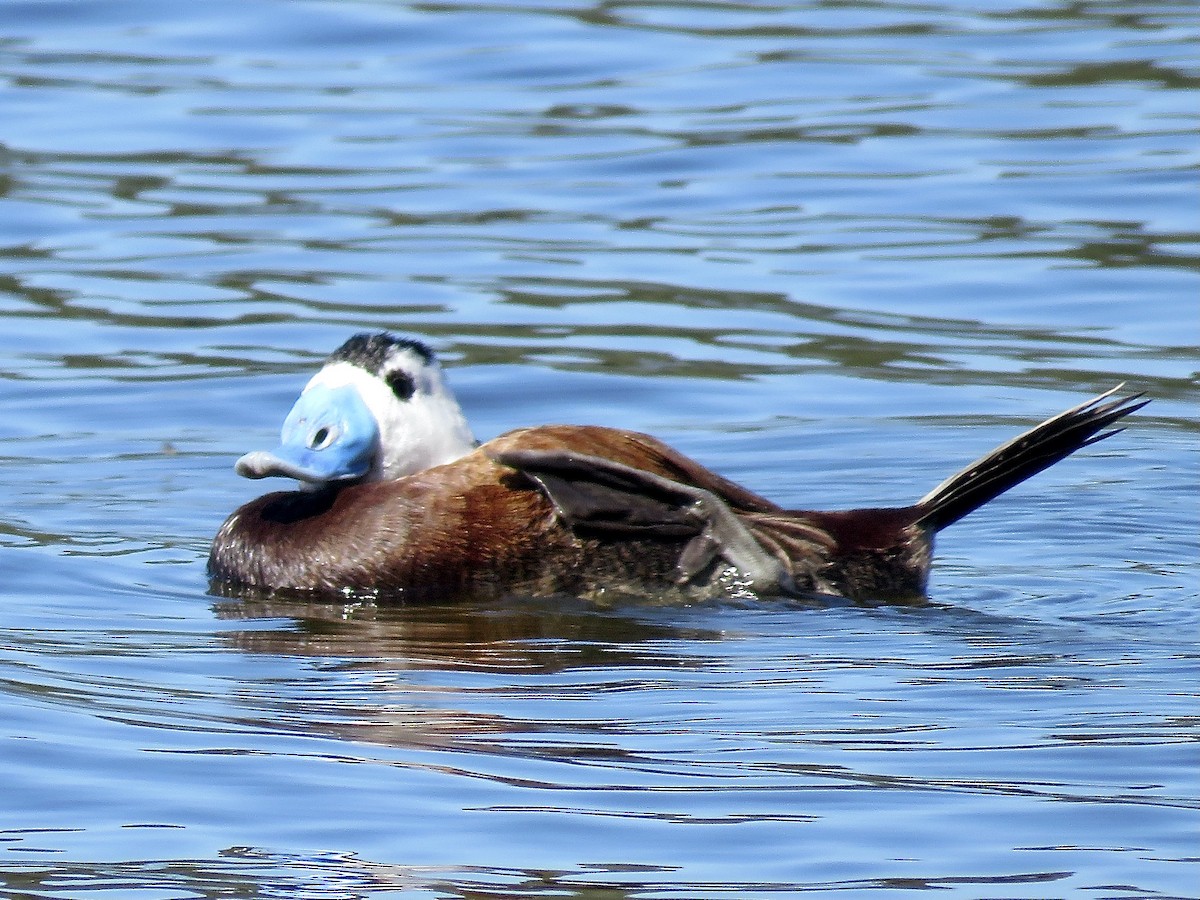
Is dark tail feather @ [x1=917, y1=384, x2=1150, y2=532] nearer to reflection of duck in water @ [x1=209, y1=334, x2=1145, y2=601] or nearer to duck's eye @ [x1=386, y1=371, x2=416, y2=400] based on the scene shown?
reflection of duck in water @ [x1=209, y1=334, x2=1145, y2=601]

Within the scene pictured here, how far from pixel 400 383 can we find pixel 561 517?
0.60 metres

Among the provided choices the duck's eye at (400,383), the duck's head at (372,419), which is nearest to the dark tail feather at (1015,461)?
the duck's head at (372,419)

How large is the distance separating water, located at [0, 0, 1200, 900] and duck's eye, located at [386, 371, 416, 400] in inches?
22.8

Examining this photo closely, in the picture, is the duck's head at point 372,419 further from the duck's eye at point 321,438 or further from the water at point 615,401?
the water at point 615,401

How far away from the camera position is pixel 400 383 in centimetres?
614

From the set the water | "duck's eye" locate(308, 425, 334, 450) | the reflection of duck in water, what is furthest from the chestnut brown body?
"duck's eye" locate(308, 425, 334, 450)

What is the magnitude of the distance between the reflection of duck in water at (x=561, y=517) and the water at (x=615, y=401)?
114 mm

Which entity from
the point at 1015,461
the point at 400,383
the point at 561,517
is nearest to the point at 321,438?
the point at 400,383

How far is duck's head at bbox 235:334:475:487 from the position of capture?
6.08 m

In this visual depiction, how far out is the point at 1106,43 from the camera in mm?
13930

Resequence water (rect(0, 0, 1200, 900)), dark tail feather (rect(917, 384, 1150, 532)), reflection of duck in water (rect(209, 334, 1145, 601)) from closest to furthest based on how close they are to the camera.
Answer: water (rect(0, 0, 1200, 900))
dark tail feather (rect(917, 384, 1150, 532))
reflection of duck in water (rect(209, 334, 1145, 601))

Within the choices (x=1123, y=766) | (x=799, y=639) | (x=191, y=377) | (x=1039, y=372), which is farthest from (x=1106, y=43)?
(x=1123, y=766)

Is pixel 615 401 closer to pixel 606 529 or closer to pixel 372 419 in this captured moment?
pixel 372 419

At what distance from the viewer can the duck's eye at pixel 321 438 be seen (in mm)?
6090
